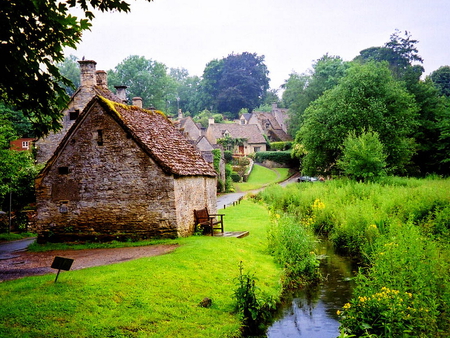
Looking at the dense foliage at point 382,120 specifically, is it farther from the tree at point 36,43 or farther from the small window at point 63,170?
the tree at point 36,43

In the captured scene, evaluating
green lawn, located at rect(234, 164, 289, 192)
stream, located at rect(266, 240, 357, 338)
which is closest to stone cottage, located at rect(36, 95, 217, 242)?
stream, located at rect(266, 240, 357, 338)

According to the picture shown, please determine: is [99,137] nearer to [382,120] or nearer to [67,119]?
[67,119]

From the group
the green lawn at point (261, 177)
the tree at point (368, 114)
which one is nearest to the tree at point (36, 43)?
the tree at point (368, 114)

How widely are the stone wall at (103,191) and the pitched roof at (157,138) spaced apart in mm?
292

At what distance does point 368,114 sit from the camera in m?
35.3

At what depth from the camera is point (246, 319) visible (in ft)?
28.0

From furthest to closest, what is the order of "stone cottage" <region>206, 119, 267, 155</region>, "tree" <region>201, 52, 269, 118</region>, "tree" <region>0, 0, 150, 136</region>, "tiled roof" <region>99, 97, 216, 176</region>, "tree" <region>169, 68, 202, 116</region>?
"tree" <region>169, 68, 202, 116</region> → "tree" <region>201, 52, 269, 118</region> → "stone cottage" <region>206, 119, 267, 155</region> → "tiled roof" <region>99, 97, 216, 176</region> → "tree" <region>0, 0, 150, 136</region>

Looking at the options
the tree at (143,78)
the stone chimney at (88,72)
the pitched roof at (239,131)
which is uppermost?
the tree at (143,78)

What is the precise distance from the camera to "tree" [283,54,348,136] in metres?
54.9

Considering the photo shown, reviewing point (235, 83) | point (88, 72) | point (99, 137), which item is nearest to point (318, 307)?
point (99, 137)

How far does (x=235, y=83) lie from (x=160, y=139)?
90.1 meters

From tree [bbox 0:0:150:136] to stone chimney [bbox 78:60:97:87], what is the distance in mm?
19897

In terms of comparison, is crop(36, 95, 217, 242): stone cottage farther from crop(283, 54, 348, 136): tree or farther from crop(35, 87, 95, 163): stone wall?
crop(283, 54, 348, 136): tree

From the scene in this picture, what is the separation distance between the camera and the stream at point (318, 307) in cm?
899
